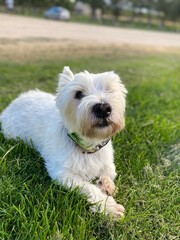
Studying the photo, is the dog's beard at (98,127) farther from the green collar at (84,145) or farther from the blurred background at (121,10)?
the blurred background at (121,10)

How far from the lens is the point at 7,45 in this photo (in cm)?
1180

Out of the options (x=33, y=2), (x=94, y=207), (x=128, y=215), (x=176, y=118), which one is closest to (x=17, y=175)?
(x=94, y=207)

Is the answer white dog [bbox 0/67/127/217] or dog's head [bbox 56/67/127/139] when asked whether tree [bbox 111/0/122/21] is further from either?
dog's head [bbox 56/67/127/139]

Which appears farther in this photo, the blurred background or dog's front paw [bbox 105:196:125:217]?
the blurred background

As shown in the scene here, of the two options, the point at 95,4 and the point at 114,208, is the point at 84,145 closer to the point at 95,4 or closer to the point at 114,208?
the point at 114,208

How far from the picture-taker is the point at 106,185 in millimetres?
3631

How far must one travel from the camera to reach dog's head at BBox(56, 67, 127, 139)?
3.15m

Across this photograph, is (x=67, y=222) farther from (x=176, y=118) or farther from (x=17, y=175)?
(x=176, y=118)

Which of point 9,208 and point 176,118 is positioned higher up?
point 9,208

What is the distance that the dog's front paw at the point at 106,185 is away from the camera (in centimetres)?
359

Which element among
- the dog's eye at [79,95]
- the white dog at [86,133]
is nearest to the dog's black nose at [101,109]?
the white dog at [86,133]

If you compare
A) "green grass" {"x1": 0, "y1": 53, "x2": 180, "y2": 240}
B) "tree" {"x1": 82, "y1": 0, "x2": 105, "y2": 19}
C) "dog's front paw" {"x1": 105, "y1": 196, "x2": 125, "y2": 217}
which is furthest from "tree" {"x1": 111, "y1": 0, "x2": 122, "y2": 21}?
"dog's front paw" {"x1": 105, "y1": 196, "x2": 125, "y2": 217}

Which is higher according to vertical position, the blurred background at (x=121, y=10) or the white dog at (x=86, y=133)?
the white dog at (x=86, y=133)

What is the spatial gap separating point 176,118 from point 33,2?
46215mm
